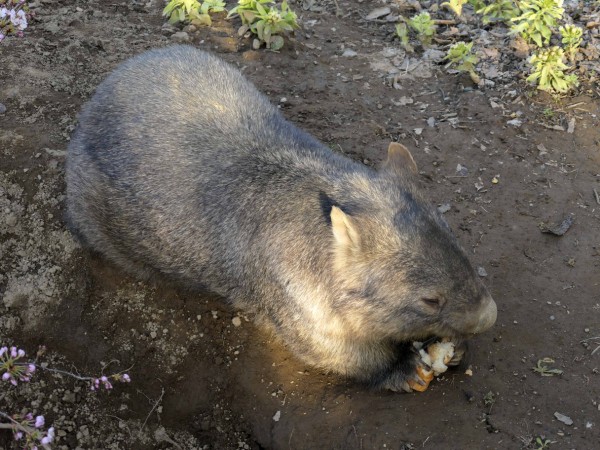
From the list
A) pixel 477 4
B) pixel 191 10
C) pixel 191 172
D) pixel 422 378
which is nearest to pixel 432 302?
pixel 422 378

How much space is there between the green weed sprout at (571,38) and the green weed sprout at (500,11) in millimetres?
585

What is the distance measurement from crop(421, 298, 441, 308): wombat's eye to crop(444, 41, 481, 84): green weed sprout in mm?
2979

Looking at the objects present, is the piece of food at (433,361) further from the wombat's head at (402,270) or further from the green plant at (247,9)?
the green plant at (247,9)

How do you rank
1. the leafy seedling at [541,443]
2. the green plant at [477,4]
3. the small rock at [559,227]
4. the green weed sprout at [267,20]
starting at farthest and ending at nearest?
1. the green plant at [477,4]
2. the green weed sprout at [267,20]
3. the small rock at [559,227]
4. the leafy seedling at [541,443]

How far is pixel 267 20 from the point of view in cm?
636

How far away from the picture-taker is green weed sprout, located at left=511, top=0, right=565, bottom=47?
586 centimetres

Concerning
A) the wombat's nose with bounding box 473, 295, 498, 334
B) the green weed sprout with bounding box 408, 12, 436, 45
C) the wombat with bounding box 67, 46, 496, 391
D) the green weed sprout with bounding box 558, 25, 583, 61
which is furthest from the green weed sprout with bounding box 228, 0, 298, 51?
the wombat's nose with bounding box 473, 295, 498, 334

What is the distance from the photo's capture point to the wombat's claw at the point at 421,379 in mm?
3873

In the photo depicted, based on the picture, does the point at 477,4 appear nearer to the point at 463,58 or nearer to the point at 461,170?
the point at 463,58

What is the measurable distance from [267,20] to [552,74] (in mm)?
2546

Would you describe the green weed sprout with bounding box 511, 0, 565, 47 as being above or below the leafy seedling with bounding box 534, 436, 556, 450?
above

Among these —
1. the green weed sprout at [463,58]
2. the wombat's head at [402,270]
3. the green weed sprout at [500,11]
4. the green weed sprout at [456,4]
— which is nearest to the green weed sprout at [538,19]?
the green weed sprout at [500,11]

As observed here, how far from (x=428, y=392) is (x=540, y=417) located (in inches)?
23.8

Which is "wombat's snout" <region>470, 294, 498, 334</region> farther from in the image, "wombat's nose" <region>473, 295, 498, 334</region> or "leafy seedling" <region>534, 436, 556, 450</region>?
"leafy seedling" <region>534, 436, 556, 450</region>
